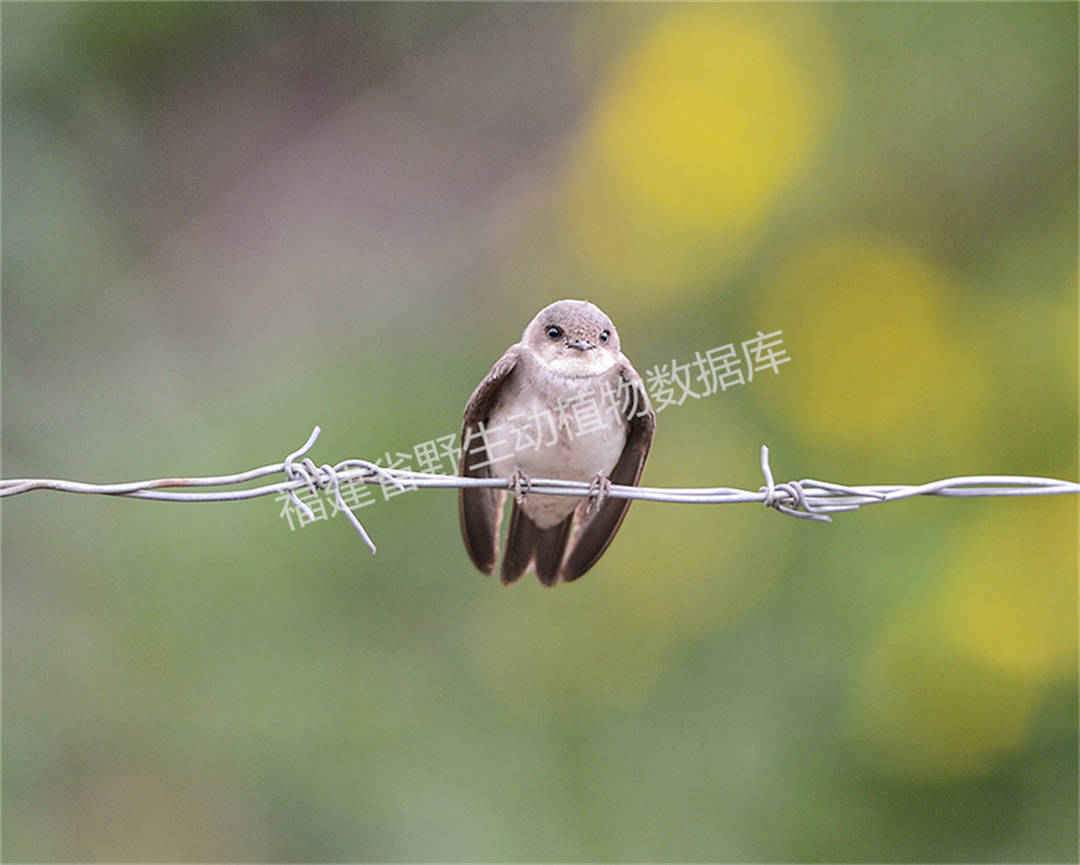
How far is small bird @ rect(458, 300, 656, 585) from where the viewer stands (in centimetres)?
373

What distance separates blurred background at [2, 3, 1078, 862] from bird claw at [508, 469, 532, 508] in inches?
72.3

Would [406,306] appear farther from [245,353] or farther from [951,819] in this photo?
[951,819]

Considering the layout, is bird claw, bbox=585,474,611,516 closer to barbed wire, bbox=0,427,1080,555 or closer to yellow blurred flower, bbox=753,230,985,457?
barbed wire, bbox=0,427,1080,555

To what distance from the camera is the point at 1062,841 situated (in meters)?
4.92

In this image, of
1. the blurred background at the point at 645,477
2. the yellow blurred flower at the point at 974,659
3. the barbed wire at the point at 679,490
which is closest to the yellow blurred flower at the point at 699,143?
the blurred background at the point at 645,477

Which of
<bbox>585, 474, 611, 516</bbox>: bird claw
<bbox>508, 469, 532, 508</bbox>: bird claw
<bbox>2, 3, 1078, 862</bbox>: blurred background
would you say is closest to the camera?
<bbox>508, 469, 532, 508</bbox>: bird claw

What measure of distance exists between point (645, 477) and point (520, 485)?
2.50 metres

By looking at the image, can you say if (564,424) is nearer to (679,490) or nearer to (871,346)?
(679,490)

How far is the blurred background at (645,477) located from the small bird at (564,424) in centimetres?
170

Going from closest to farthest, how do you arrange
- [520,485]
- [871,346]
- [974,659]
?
1. [520,485]
2. [974,659]
3. [871,346]

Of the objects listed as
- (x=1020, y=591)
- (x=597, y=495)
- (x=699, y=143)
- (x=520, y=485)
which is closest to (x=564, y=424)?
(x=597, y=495)

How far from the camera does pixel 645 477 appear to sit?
5773mm

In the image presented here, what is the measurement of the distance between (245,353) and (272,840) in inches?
104

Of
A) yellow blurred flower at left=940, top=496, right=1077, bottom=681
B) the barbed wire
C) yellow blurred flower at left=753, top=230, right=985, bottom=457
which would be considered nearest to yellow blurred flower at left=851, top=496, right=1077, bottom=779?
yellow blurred flower at left=940, top=496, right=1077, bottom=681
